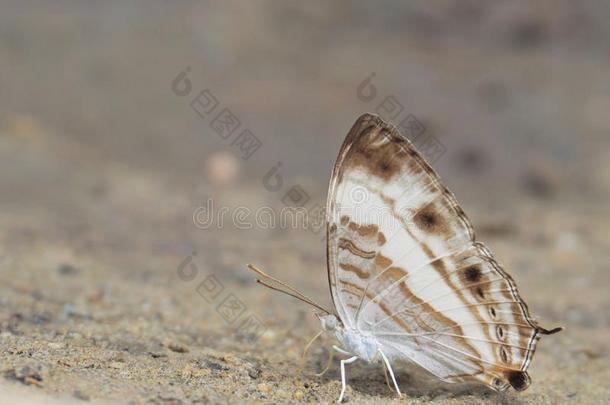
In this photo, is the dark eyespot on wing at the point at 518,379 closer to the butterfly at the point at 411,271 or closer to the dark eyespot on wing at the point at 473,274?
the butterfly at the point at 411,271

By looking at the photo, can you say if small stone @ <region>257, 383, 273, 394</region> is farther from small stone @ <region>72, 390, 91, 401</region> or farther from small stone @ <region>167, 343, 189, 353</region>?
small stone @ <region>72, 390, 91, 401</region>

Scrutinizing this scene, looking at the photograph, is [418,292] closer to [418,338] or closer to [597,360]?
[418,338]

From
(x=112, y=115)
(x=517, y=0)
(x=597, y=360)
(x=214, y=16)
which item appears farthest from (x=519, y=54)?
(x=597, y=360)

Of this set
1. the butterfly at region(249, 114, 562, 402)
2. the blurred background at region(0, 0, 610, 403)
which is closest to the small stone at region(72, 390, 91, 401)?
the blurred background at region(0, 0, 610, 403)

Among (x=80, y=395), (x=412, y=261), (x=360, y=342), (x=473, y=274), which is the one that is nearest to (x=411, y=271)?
(x=412, y=261)

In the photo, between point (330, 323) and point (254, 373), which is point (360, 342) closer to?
point (330, 323)

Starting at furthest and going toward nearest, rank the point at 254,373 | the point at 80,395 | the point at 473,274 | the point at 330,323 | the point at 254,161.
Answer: the point at 254,161 < the point at 254,373 < the point at 330,323 < the point at 473,274 < the point at 80,395
